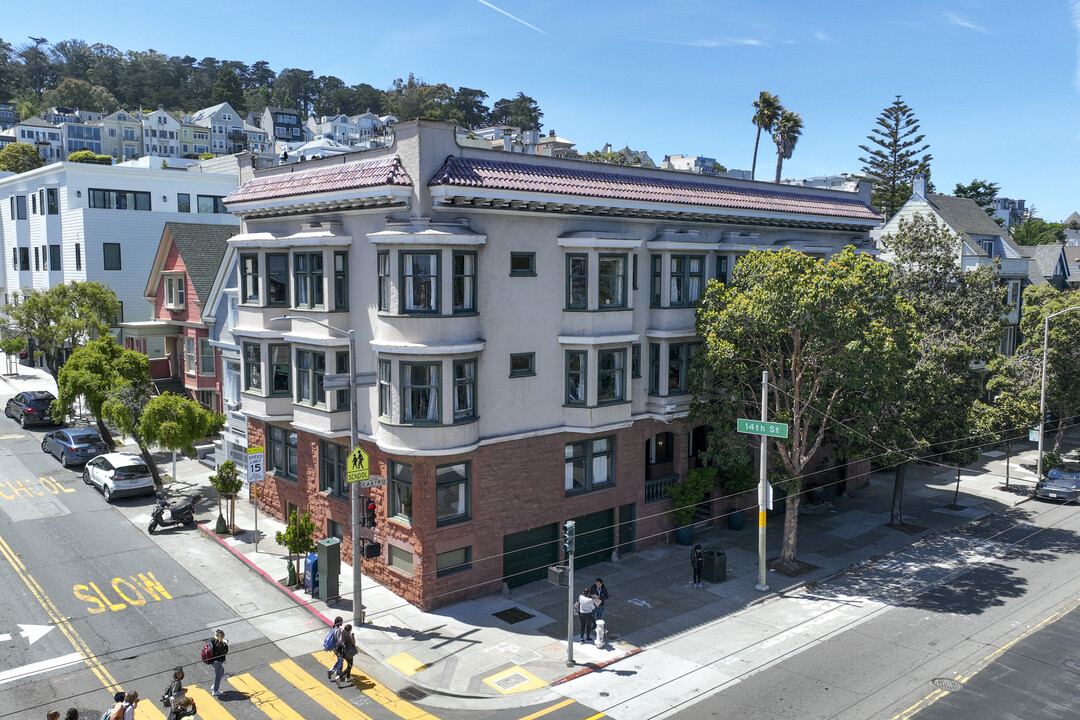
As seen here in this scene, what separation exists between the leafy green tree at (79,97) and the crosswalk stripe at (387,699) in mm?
186097

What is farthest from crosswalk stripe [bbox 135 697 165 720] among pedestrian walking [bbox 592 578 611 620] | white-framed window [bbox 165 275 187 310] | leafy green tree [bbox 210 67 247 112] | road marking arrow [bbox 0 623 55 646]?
leafy green tree [bbox 210 67 247 112]

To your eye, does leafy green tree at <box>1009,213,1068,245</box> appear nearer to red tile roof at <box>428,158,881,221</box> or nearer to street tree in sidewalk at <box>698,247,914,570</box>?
red tile roof at <box>428,158,881,221</box>

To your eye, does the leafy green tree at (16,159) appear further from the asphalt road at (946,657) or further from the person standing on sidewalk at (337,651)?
the asphalt road at (946,657)

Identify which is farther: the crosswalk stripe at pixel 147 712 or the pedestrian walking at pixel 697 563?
the pedestrian walking at pixel 697 563

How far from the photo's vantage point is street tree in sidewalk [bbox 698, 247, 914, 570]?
84.3ft

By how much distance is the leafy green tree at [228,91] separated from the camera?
18462 cm

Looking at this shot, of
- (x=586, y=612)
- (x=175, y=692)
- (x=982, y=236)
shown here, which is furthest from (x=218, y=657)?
(x=982, y=236)

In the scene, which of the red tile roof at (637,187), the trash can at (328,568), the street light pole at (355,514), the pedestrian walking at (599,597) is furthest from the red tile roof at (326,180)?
the pedestrian walking at (599,597)

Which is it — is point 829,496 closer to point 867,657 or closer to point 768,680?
point 867,657

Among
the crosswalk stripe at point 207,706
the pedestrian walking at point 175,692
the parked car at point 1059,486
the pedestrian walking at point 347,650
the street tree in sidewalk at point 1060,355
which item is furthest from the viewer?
the street tree in sidewalk at point 1060,355

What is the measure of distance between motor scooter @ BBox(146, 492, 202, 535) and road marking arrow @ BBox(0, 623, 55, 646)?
7.96 metres

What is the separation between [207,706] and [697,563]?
1526 centimetres

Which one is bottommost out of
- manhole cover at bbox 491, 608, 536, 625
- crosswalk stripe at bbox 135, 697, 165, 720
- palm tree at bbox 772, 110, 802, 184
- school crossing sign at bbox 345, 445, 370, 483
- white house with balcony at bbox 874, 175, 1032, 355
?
manhole cover at bbox 491, 608, 536, 625

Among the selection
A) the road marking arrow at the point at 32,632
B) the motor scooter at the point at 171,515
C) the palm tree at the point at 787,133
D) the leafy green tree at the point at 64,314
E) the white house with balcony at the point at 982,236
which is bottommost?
the road marking arrow at the point at 32,632
